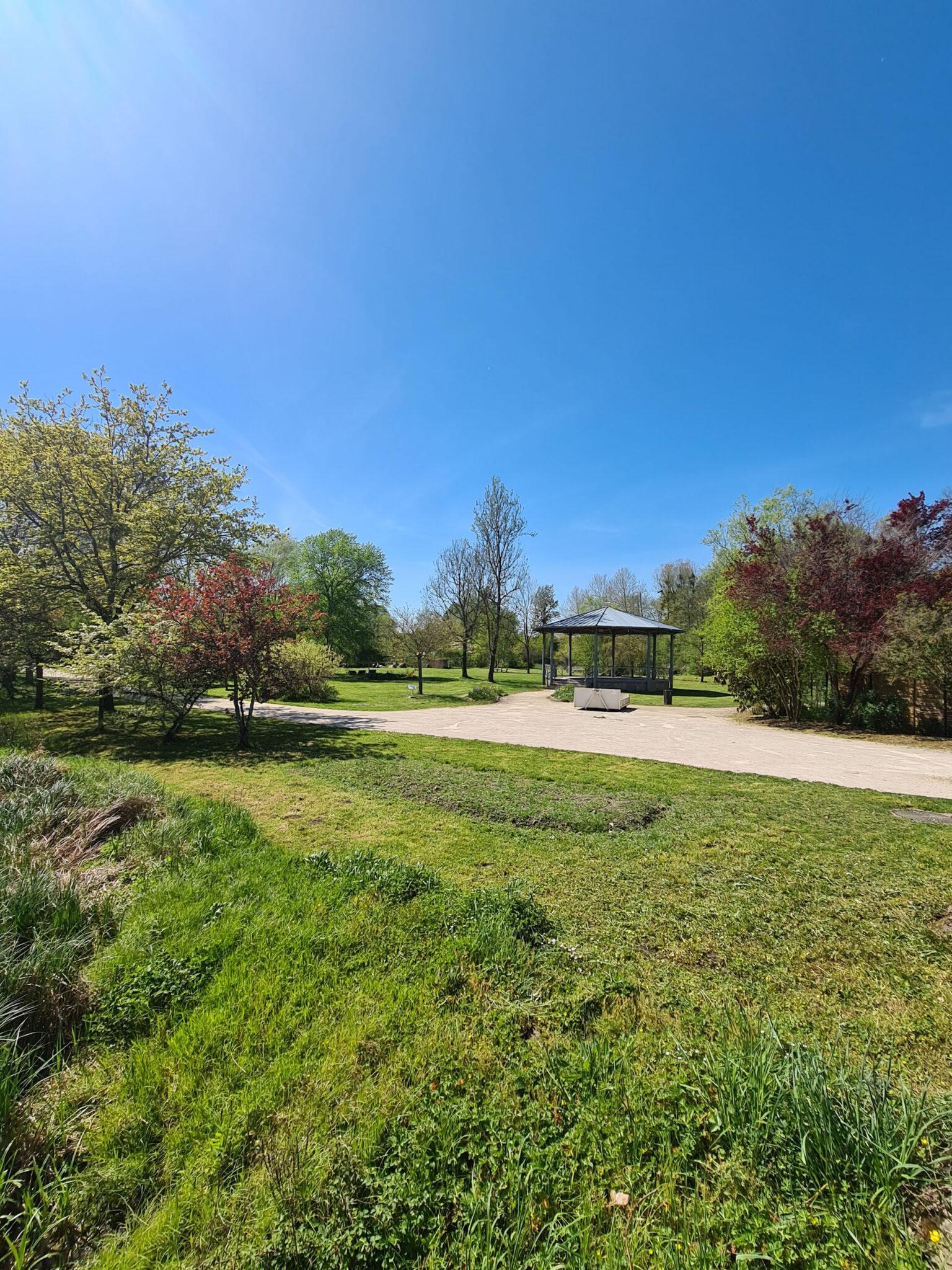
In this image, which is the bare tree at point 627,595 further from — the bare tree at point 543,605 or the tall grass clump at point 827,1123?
the tall grass clump at point 827,1123

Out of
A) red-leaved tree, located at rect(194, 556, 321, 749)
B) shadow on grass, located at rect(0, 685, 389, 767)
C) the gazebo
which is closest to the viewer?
shadow on grass, located at rect(0, 685, 389, 767)

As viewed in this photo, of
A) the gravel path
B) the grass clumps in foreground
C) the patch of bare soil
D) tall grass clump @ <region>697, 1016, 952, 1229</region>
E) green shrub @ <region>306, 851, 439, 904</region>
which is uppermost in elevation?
tall grass clump @ <region>697, 1016, 952, 1229</region>

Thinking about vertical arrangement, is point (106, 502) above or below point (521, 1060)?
above

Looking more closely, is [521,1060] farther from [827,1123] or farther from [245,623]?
[245,623]

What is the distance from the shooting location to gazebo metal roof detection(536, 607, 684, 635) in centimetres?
2178

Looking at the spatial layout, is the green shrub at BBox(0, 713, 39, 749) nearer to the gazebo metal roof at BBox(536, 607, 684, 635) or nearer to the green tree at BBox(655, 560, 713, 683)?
the gazebo metal roof at BBox(536, 607, 684, 635)

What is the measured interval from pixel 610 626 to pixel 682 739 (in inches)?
431

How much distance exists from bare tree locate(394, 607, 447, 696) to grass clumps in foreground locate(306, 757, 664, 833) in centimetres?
2261

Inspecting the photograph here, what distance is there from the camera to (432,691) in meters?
Result: 23.0

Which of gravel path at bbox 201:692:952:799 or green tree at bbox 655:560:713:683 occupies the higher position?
green tree at bbox 655:560:713:683

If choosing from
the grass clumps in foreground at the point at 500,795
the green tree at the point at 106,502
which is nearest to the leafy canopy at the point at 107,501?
the green tree at the point at 106,502

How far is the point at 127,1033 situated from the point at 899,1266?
9.10 feet

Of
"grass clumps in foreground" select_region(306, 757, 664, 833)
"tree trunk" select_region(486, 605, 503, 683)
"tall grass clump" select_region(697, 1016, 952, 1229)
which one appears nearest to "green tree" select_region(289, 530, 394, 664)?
"tree trunk" select_region(486, 605, 503, 683)

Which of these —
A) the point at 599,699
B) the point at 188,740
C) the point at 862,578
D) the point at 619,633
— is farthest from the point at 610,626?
the point at 188,740
